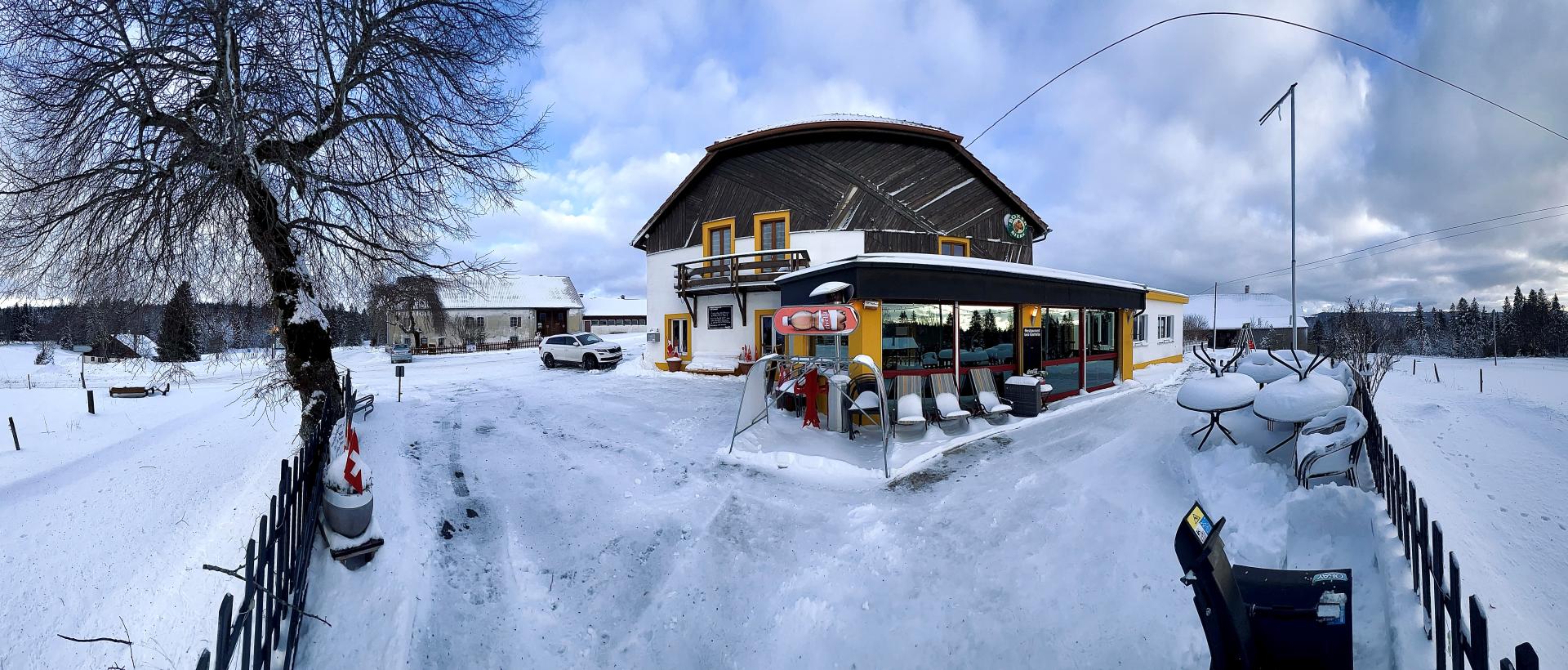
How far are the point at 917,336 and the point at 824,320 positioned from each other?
7.43ft

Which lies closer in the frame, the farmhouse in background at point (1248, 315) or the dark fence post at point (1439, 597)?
the dark fence post at point (1439, 597)

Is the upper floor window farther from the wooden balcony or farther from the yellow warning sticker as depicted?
the yellow warning sticker

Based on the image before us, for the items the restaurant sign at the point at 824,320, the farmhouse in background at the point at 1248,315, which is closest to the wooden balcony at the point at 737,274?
the restaurant sign at the point at 824,320

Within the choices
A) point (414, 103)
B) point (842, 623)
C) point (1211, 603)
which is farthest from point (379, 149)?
point (1211, 603)

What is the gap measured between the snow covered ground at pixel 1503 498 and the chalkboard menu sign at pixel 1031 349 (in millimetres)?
5048

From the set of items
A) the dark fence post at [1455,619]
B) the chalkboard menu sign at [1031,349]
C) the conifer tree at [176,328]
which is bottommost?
the dark fence post at [1455,619]

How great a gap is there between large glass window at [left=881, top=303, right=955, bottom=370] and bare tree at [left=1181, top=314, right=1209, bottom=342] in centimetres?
5126

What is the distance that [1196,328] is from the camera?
5491 cm

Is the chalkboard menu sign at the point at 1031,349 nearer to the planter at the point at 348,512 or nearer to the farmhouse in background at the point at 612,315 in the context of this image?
the planter at the point at 348,512

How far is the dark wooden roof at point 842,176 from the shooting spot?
1639cm

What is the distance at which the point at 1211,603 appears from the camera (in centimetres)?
233

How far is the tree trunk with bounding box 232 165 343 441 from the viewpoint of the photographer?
7090 mm

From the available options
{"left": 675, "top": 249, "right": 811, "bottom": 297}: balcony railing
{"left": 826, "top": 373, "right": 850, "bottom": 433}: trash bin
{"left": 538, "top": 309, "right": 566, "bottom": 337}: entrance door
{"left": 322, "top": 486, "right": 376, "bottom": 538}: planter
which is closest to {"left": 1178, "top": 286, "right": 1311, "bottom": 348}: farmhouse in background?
{"left": 675, "top": 249, "right": 811, "bottom": 297}: balcony railing

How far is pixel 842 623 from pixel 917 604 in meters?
0.59
